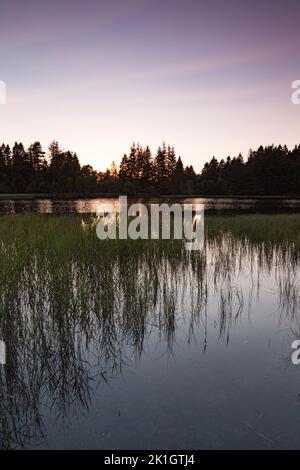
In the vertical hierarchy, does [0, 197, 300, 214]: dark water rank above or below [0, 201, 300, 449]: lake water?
above

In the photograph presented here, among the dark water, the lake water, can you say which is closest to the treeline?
the dark water

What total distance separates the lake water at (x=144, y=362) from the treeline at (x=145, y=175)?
247ft

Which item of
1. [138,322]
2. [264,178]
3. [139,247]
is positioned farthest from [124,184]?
[138,322]

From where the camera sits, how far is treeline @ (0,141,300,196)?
7769 centimetres

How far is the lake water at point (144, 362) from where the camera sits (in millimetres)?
3279

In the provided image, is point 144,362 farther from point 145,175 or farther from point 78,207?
point 145,175

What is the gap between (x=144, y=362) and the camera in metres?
4.66

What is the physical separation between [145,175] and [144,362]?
93770 millimetres

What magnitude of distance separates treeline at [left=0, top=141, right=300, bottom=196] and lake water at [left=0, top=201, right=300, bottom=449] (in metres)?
75.2

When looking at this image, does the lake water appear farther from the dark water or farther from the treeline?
the treeline

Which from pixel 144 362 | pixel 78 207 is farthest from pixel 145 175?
pixel 144 362

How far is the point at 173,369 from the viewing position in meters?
4.49

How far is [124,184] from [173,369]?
85.1 meters
